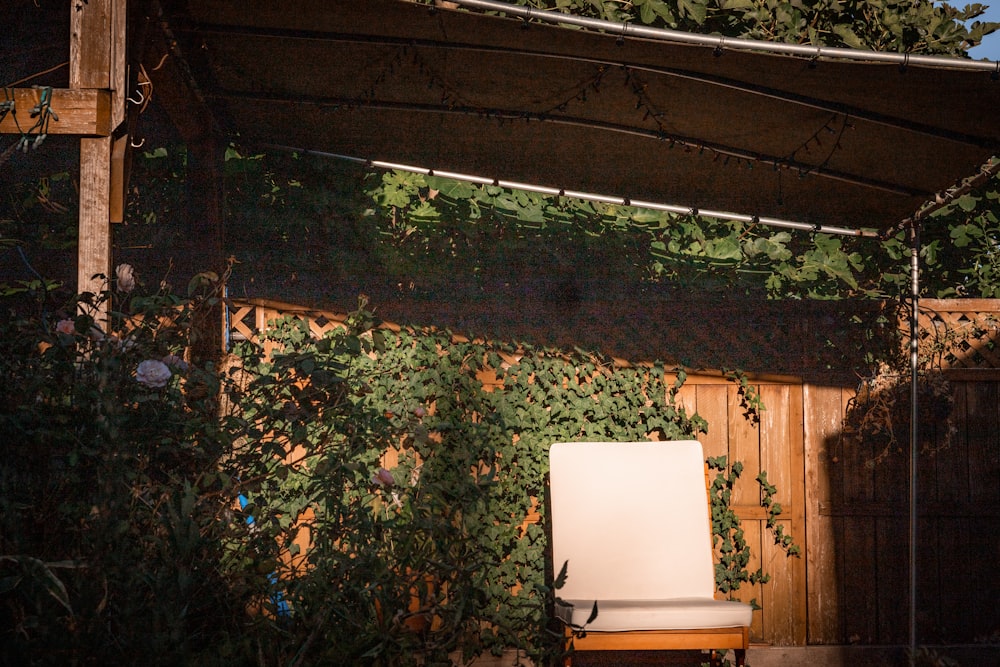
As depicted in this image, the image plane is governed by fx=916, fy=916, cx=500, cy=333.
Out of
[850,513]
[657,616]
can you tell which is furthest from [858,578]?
[657,616]

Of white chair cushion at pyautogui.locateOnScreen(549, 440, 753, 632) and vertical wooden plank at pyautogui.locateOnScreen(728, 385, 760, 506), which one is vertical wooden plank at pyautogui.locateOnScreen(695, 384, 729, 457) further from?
white chair cushion at pyautogui.locateOnScreen(549, 440, 753, 632)

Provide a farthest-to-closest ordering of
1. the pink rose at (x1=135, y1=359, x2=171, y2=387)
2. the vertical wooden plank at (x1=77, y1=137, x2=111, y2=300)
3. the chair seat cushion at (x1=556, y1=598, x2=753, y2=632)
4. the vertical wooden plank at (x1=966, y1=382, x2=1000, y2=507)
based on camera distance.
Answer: the vertical wooden plank at (x1=966, y1=382, x2=1000, y2=507) → the chair seat cushion at (x1=556, y1=598, x2=753, y2=632) → the vertical wooden plank at (x1=77, y1=137, x2=111, y2=300) → the pink rose at (x1=135, y1=359, x2=171, y2=387)

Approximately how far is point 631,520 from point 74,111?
282 centimetres

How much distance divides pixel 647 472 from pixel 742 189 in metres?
1.40

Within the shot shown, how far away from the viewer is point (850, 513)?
4.74 m

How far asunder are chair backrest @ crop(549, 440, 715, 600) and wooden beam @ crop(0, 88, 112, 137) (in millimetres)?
2425

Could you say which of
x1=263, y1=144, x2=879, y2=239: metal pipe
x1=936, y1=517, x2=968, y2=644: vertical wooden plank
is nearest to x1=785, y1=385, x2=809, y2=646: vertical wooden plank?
x1=936, y1=517, x2=968, y2=644: vertical wooden plank

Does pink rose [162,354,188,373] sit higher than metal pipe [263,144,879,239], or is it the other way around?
metal pipe [263,144,879,239]

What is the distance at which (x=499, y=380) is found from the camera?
4680 mm

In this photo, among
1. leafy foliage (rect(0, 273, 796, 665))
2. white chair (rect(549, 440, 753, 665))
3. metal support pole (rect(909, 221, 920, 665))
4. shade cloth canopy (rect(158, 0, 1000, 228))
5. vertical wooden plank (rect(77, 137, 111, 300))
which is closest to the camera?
leafy foliage (rect(0, 273, 796, 665))

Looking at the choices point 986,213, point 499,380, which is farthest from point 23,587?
point 986,213

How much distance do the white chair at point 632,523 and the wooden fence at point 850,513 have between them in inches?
21.6

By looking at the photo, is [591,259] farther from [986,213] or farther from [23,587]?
[23,587]

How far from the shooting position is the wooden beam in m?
2.63
